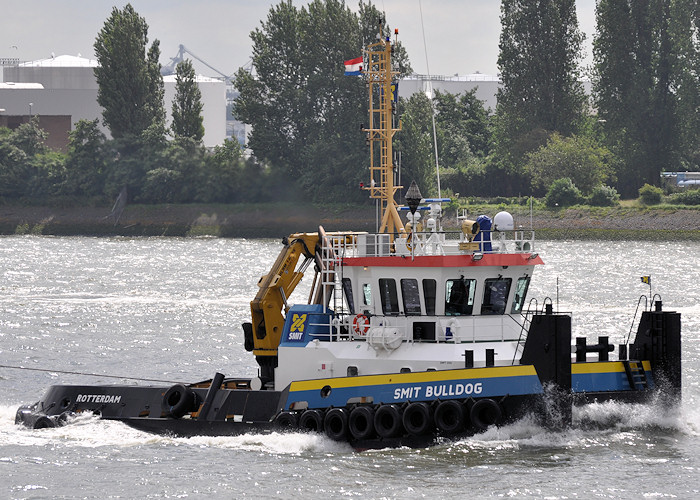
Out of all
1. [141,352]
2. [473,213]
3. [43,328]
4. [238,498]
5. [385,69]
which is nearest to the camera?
[238,498]

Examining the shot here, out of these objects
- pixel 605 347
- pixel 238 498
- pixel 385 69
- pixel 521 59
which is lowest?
pixel 238 498

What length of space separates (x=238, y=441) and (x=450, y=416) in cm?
372

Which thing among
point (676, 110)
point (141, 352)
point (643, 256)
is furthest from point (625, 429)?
point (676, 110)

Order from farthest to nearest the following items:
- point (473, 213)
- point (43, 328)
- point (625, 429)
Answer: point (473, 213), point (43, 328), point (625, 429)

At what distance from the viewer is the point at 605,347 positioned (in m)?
21.3

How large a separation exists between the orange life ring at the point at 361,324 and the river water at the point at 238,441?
2.02m

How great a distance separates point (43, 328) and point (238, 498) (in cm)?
2283

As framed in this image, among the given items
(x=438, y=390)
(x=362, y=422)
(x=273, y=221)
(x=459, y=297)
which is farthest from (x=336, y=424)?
(x=273, y=221)

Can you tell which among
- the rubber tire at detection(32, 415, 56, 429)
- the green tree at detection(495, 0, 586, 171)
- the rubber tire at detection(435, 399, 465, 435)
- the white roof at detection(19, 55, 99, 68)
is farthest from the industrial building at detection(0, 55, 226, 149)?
the rubber tire at detection(435, 399, 465, 435)

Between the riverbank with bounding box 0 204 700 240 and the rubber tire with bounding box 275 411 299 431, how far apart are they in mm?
53295

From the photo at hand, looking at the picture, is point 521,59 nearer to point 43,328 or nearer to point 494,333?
point 43,328

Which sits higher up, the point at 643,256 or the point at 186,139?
the point at 186,139

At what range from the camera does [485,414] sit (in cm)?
2011

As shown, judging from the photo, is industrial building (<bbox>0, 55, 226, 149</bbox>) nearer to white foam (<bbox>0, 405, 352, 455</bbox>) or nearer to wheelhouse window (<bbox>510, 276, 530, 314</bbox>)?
white foam (<bbox>0, 405, 352, 455</bbox>)
